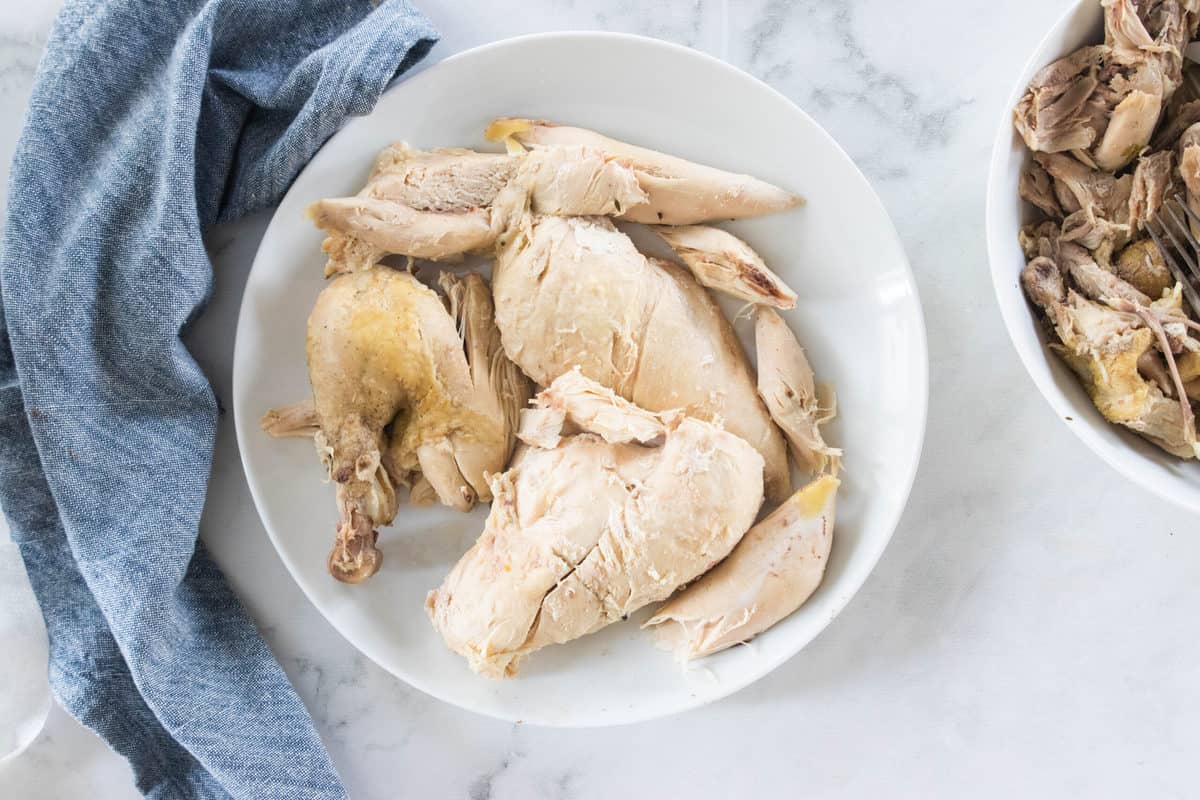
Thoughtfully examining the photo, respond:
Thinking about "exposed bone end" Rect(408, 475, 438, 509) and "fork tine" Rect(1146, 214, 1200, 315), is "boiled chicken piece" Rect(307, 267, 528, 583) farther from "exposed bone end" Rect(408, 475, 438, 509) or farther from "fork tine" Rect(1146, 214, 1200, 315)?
"fork tine" Rect(1146, 214, 1200, 315)

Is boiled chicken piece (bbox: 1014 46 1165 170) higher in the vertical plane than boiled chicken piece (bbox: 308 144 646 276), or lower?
higher

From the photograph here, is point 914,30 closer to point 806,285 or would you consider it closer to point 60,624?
point 806,285

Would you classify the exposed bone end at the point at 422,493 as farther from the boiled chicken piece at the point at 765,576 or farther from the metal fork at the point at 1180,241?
the metal fork at the point at 1180,241

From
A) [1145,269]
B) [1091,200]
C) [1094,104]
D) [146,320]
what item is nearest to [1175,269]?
[1145,269]

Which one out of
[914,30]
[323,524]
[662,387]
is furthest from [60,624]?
[914,30]

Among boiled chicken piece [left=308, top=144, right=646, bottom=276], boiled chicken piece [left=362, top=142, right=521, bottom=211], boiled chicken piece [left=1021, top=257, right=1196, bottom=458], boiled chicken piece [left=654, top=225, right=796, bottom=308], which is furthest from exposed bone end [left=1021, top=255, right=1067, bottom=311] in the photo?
boiled chicken piece [left=362, top=142, right=521, bottom=211]

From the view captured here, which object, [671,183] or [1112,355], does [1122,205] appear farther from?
[671,183]
